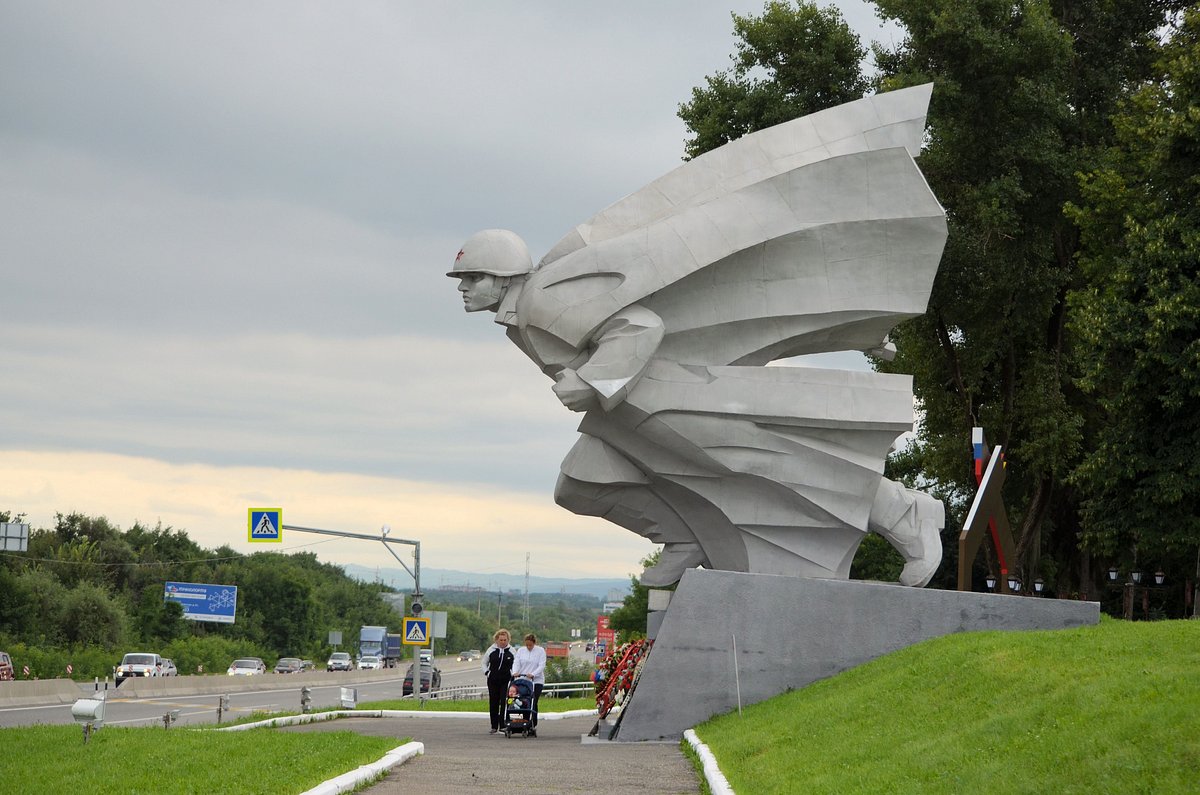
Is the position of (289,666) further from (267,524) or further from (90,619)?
(267,524)

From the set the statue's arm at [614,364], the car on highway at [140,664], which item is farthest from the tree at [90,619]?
the statue's arm at [614,364]

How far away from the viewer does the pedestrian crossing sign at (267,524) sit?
31.0m

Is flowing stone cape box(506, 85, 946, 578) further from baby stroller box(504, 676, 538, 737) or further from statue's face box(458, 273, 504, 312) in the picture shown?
baby stroller box(504, 676, 538, 737)

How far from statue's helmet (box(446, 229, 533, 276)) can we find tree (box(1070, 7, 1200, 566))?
38.4 ft

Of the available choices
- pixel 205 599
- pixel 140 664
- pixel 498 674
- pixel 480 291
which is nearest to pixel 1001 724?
pixel 498 674

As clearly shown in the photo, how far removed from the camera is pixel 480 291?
1730 centimetres

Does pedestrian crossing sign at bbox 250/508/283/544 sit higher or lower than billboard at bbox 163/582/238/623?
higher

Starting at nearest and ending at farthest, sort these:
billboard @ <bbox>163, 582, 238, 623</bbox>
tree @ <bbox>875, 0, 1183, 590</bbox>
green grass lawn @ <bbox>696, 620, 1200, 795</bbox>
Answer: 1. green grass lawn @ <bbox>696, 620, 1200, 795</bbox>
2. tree @ <bbox>875, 0, 1183, 590</bbox>
3. billboard @ <bbox>163, 582, 238, 623</bbox>

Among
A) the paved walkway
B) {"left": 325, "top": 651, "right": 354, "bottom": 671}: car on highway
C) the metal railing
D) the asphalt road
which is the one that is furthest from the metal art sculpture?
{"left": 325, "top": 651, "right": 354, "bottom": 671}: car on highway

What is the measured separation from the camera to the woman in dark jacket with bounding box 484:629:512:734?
55.5 ft

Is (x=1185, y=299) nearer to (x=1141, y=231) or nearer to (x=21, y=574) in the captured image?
(x=1141, y=231)

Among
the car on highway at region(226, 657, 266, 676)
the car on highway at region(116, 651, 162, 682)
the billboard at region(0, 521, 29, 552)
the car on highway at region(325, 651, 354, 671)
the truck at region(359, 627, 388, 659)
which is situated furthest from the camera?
the truck at region(359, 627, 388, 659)

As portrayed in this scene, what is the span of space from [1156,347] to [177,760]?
58.6ft

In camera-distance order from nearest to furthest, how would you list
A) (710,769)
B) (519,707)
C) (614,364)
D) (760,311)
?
(710,769) → (614,364) → (519,707) → (760,311)
